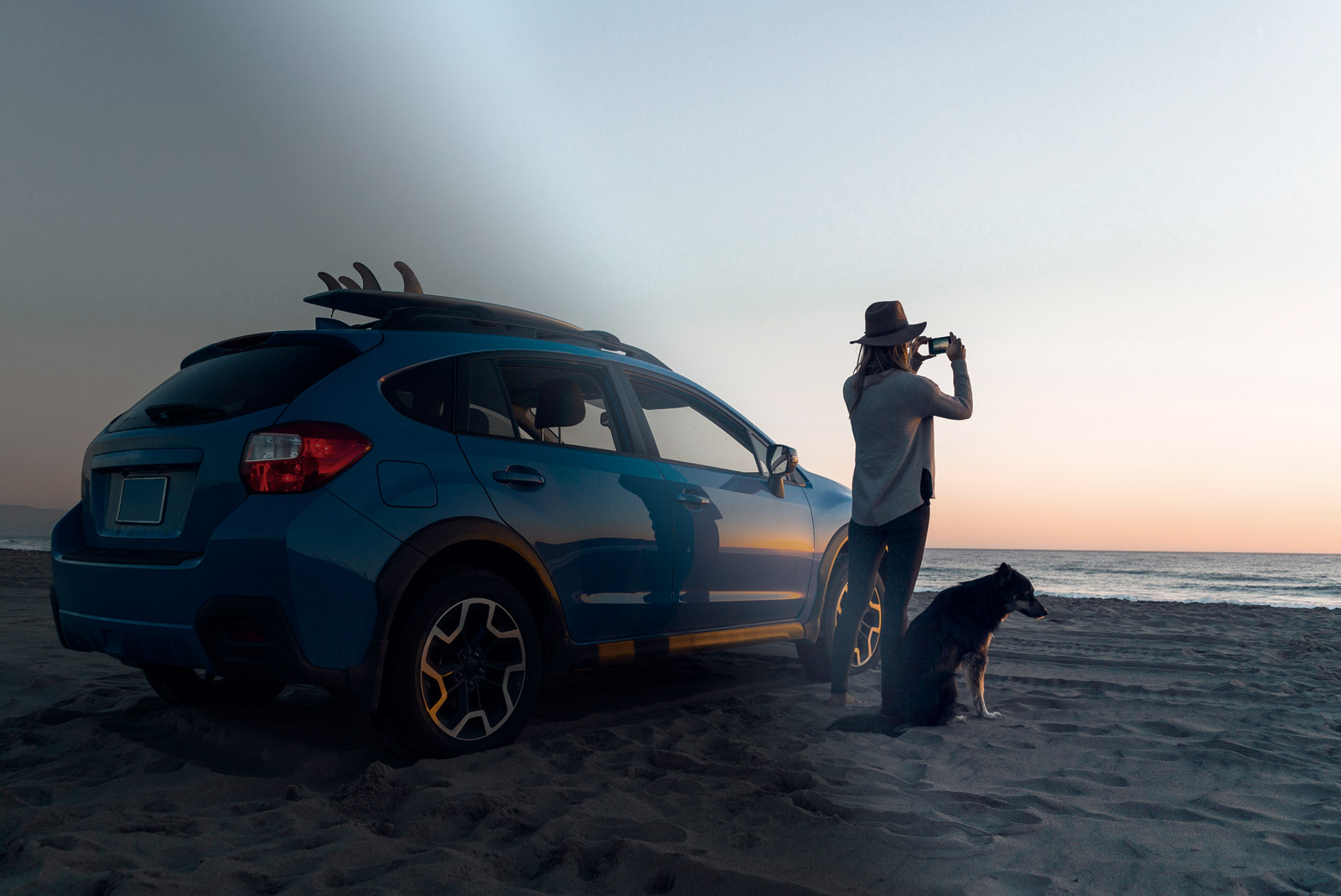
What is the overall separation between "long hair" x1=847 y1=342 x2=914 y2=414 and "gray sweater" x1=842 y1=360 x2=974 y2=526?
0.21ft

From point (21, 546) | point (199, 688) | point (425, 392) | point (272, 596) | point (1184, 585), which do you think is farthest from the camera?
point (21, 546)

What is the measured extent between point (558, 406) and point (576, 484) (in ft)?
1.37

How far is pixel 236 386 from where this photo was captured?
300 centimetres

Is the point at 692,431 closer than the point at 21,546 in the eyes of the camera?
Yes

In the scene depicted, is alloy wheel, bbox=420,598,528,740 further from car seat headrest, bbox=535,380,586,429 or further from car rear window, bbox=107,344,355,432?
car rear window, bbox=107,344,355,432

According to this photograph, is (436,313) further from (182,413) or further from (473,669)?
(473,669)

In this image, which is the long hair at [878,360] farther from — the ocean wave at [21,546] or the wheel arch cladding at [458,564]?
the ocean wave at [21,546]

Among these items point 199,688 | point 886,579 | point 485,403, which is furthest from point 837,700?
point 199,688

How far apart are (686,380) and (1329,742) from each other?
139 inches

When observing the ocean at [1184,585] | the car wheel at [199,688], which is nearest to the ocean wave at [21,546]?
the car wheel at [199,688]

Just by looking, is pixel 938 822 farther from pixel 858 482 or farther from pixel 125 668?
pixel 125 668

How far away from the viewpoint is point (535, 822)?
2.35m

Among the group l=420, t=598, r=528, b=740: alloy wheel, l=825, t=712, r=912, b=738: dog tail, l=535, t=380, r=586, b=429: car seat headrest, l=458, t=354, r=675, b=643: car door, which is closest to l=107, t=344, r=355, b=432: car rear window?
l=458, t=354, r=675, b=643: car door

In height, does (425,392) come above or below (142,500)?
above
